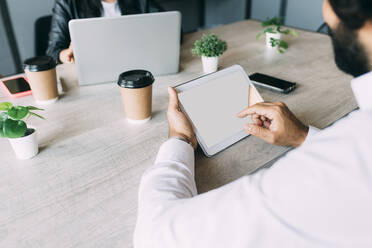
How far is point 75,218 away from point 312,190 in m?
0.48

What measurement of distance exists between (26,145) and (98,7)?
4.43ft

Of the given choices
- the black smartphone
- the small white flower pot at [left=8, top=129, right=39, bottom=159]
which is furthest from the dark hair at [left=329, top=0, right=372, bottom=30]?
the small white flower pot at [left=8, top=129, right=39, bottom=159]

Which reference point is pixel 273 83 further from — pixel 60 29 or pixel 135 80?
pixel 60 29

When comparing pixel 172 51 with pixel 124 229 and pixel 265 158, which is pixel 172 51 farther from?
pixel 124 229

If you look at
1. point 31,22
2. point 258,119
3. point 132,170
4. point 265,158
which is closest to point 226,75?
point 258,119

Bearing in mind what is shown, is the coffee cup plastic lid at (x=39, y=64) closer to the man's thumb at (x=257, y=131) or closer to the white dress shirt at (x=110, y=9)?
the man's thumb at (x=257, y=131)

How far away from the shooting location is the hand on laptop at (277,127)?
2.98ft

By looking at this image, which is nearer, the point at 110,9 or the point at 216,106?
the point at 216,106

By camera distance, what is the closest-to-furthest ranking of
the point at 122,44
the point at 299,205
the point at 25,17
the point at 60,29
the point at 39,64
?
the point at 299,205
the point at 39,64
the point at 122,44
the point at 60,29
the point at 25,17

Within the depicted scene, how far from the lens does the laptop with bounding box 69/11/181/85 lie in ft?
3.68

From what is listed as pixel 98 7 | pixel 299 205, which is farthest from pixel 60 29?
pixel 299 205

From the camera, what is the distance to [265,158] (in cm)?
88

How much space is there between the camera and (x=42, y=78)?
1074mm

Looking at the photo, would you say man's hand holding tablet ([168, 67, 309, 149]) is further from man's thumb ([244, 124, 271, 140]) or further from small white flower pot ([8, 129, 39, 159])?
small white flower pot ([8, 129, 39, 159])
